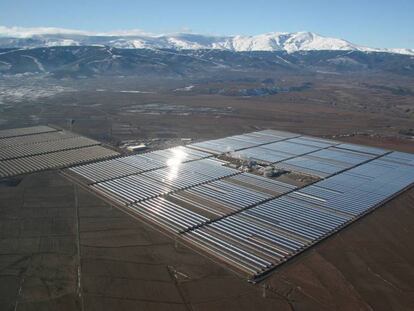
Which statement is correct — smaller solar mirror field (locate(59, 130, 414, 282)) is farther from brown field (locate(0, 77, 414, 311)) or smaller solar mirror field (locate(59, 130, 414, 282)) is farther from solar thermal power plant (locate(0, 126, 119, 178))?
solar thermal power plant (locate(0, 126, 119, 178))

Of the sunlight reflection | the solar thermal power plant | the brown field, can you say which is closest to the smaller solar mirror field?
the sunlight reflection

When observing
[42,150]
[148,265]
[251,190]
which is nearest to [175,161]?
[251,190]

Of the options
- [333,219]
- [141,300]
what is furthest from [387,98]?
[141,300]

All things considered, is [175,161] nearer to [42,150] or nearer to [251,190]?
[251,190]

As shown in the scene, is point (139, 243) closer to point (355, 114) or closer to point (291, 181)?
point (291, 181)

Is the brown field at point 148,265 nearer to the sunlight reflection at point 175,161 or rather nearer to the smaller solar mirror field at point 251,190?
the smaller solar mirror field at point 251,190
